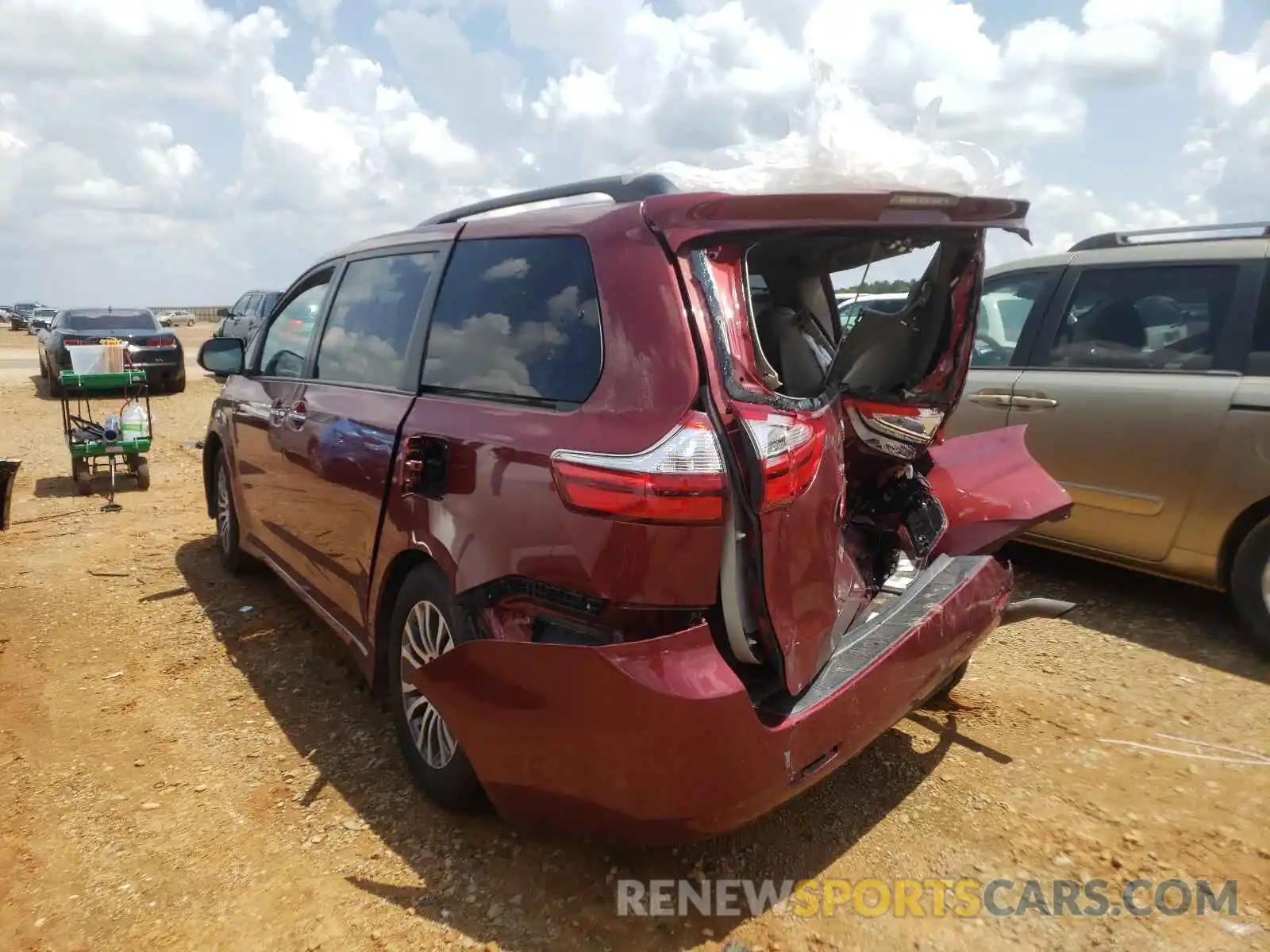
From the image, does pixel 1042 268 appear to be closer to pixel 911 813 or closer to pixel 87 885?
pixel 911 813

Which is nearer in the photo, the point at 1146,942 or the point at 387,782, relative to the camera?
the point at 1146,942

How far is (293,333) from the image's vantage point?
438 centimetres

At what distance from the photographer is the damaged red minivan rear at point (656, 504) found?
2.15 metres

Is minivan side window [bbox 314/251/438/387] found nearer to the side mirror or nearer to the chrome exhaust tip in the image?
the side mirror

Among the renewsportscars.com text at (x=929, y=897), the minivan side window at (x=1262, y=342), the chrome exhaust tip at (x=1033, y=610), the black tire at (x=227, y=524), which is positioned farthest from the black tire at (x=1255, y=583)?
the black tire at (x=227, y=524)

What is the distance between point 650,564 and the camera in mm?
2143

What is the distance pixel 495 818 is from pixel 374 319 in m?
1.89

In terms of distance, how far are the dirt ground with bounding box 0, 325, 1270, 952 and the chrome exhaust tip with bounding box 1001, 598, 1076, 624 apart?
1.82ft

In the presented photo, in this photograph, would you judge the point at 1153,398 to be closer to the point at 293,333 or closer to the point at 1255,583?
the point at 1255,583

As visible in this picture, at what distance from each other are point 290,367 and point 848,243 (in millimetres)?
2678

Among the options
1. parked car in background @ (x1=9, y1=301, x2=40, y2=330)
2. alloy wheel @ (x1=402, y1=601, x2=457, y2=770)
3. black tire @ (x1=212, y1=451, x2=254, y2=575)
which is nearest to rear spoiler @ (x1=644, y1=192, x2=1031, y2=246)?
alloy wheel @ (x1=402, y1=601, x2=457, y2=770)

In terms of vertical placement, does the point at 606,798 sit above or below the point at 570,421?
below

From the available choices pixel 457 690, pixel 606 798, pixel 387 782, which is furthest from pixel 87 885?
pixel 606 798

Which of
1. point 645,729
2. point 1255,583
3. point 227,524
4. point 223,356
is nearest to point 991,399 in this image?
point 1255,583
